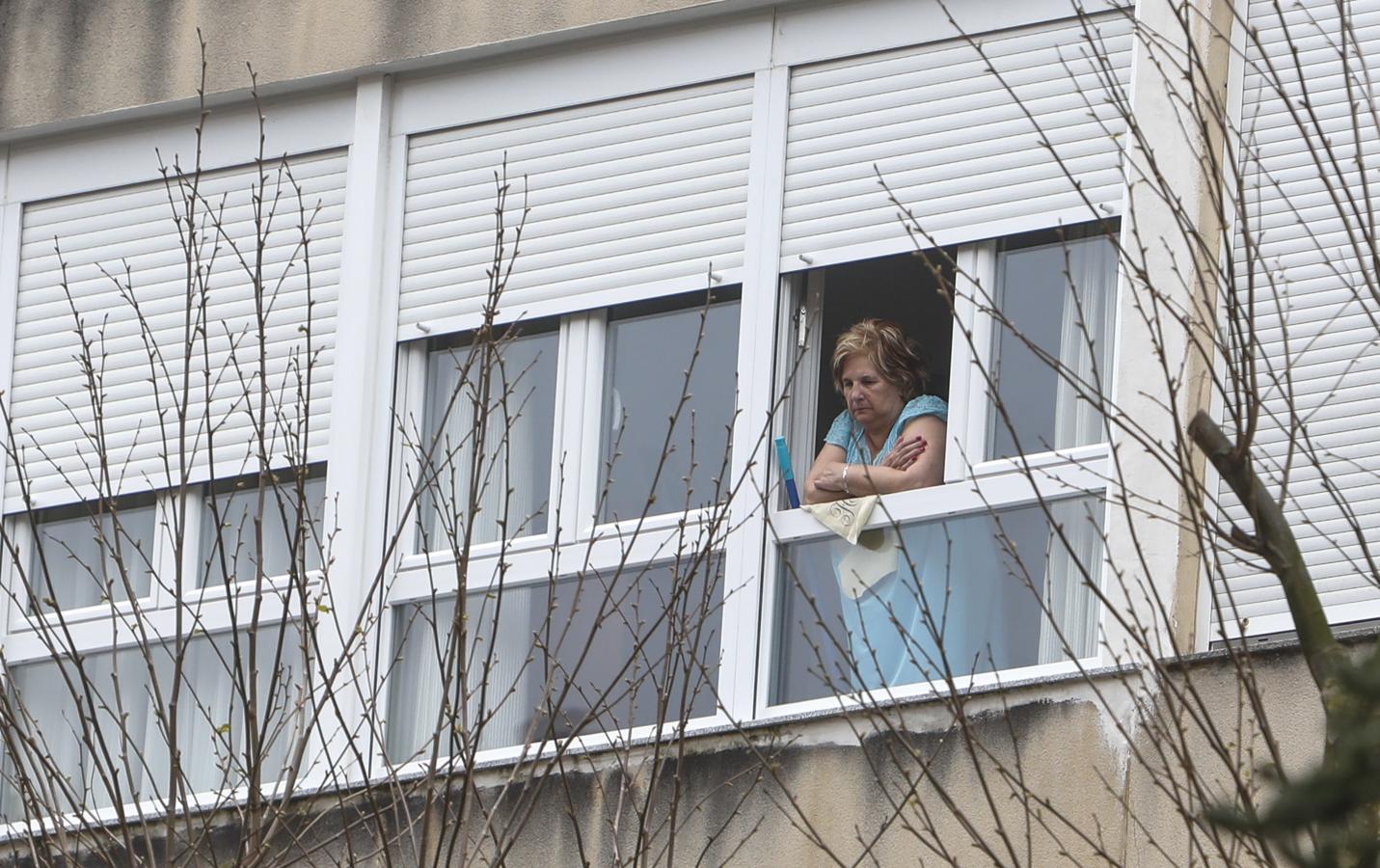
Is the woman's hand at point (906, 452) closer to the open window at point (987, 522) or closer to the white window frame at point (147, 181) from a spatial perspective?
the open window at point (987, 522)

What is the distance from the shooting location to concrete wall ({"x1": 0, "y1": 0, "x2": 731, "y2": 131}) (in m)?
10.0

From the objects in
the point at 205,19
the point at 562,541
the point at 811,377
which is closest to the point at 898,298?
the point at 811,377

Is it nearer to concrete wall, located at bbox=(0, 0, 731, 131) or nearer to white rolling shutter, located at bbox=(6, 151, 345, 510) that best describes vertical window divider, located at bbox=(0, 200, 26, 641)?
white rolling shutter, located at bbox=(6, 151, 345, 510)

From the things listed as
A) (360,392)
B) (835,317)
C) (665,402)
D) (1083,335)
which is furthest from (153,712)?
(1083,335)

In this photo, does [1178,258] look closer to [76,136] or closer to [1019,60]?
[1019,60]

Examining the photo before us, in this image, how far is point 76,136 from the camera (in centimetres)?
1106

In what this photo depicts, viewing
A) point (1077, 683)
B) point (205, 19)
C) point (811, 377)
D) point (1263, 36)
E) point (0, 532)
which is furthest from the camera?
point (205, 19)

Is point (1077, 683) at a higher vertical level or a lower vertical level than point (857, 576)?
lower

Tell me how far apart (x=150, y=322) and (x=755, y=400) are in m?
3.11

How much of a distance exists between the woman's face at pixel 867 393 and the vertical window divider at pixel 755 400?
1.18ft

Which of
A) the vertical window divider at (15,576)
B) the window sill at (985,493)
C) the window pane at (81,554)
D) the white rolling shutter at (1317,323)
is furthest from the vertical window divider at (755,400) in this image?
the vertical window divider at (15,576)

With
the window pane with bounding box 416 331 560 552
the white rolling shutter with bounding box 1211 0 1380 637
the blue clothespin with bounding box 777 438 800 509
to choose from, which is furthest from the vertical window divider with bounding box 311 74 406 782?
the white rolling shutter with bounding box 1211 0 1380 637

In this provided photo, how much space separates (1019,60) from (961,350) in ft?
3.81

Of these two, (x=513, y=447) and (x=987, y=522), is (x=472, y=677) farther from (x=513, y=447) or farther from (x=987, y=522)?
(x=987, y=522)
